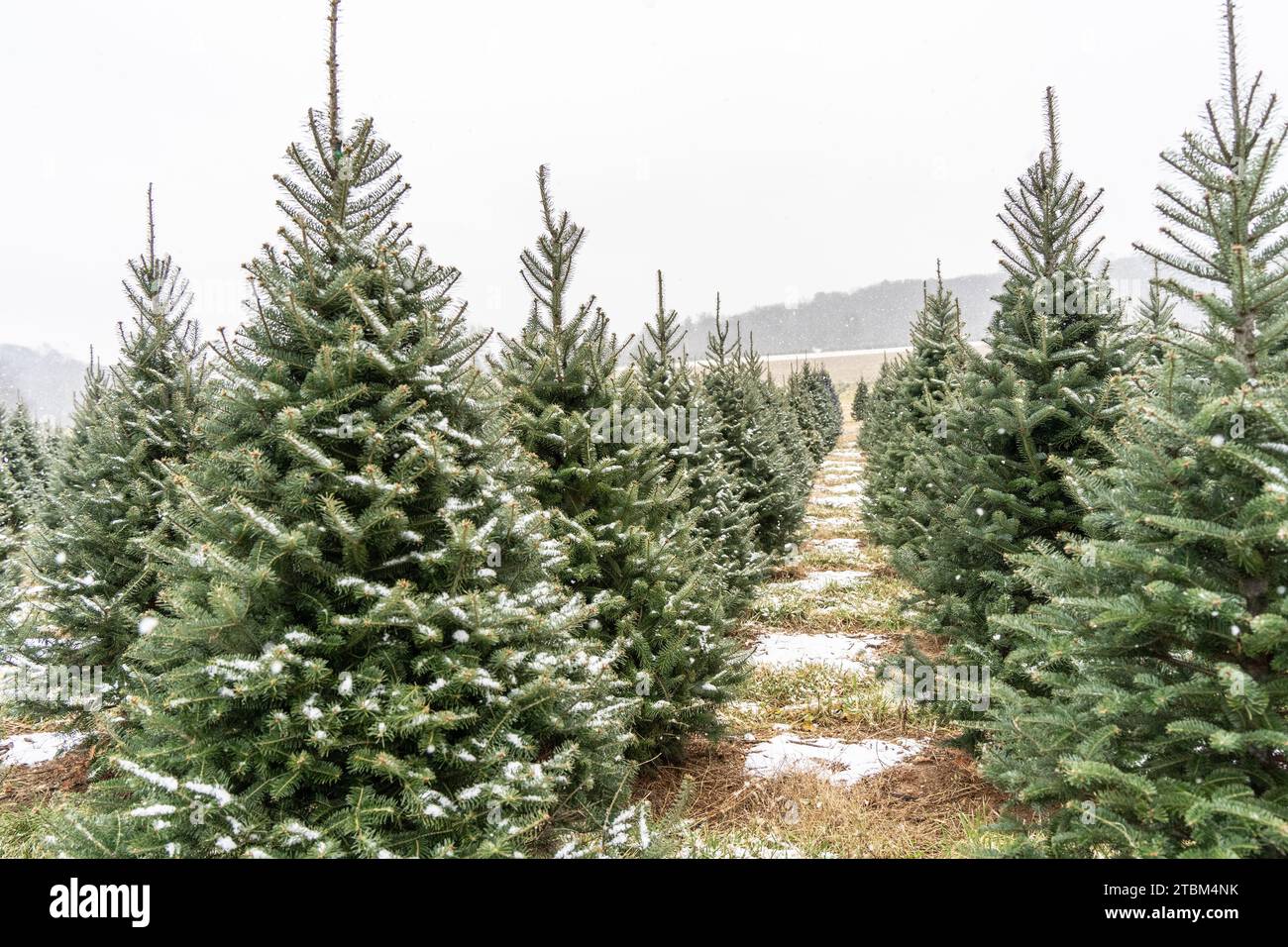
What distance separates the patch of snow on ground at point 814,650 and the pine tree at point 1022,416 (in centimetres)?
262

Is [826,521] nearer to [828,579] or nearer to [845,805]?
[828,579]

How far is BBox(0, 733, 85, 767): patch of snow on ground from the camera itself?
6512mm

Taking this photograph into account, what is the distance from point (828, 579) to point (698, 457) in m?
4.72

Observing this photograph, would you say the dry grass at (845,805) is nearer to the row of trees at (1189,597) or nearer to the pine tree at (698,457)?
the row of trees at (1189,597)

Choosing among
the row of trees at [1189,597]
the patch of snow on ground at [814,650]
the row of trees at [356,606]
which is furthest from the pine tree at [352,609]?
the patch of snow on ground at [814,650]

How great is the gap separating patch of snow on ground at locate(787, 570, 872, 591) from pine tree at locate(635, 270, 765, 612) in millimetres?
1530

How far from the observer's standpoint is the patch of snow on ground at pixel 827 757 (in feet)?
19.0

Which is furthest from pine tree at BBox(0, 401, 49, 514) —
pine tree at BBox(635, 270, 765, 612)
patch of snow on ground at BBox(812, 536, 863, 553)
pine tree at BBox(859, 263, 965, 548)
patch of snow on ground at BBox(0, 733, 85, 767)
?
pine tree at BBox(859, 263, 965, 548)

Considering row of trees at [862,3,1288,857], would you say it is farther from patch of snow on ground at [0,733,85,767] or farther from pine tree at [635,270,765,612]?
patch of snow on ground at [0,733,85,767]

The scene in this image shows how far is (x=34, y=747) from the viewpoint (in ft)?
23.3

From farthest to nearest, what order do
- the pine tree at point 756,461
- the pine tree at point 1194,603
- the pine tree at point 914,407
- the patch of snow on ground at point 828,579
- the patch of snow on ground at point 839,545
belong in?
the patch of snow on ground at point 839,545 → the pine tree at point 756,461 → the patch of snow on ground at point 828,579 → the pine tree at point 914,407 → the pine tree at point 1194,603

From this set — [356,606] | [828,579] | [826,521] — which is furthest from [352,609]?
[826,521]
